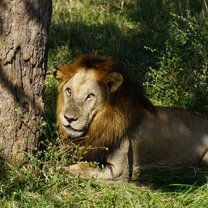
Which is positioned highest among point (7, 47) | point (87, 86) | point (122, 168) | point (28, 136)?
point (7, 47)

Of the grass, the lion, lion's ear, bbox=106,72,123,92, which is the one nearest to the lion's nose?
the lion

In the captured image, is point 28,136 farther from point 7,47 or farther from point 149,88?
point 149,88

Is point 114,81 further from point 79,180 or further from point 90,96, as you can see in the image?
point 79,180

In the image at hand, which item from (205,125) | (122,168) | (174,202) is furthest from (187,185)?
(205,125)

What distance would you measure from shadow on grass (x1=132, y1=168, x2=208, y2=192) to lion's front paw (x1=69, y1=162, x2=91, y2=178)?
0.50 meters

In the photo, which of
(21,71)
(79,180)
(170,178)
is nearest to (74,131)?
(79,180)

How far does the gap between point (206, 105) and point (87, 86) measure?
2.18 m

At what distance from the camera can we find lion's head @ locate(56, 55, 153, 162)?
4.27 m

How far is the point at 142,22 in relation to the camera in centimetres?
841

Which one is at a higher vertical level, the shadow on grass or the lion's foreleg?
the lion's foreleg

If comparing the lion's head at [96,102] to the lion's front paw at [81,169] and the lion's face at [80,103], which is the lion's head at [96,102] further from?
the lion's front paw at [81,169]

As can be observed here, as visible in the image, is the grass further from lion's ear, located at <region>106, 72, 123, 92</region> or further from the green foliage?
lion's ear, located at <region>106, 72, 123, 92</region>

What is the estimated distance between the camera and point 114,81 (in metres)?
4.34

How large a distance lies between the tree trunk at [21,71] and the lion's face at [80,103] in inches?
10.4
